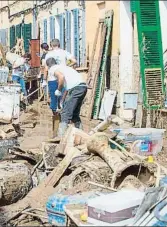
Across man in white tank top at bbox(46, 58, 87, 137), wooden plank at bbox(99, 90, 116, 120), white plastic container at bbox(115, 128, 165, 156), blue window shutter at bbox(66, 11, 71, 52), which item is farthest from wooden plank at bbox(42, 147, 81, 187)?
blue window shutter at bbox(66, 11, 71, 52)

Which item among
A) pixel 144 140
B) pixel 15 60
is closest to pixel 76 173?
pixel 144 140

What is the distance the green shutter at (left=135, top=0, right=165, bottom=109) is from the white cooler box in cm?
576

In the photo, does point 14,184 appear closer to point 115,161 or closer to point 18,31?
point 115,161

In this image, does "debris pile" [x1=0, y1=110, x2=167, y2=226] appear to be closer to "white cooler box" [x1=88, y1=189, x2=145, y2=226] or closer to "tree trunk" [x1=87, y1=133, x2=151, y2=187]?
"tree trunk" [x1=87, y1=133, x2=151, y2=187]

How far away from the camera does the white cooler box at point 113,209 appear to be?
16.1 feet

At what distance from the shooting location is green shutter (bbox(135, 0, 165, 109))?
10984 mm

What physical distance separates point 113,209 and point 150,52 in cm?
677

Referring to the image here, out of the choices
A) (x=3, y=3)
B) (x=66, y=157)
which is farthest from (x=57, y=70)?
(x=3, y=3)

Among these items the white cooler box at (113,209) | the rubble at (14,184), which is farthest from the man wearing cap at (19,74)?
the white cooler box at (113,209)

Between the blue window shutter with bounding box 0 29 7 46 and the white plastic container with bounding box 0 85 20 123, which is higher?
the blue window shutter with bounding box 0 29 7 46

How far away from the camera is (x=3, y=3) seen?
2550 cm

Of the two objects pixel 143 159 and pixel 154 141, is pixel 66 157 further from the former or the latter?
pixel 154 141

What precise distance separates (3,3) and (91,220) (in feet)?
70.2

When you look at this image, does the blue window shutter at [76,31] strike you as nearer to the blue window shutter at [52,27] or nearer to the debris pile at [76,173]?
the blue window shutter at [52,27]
